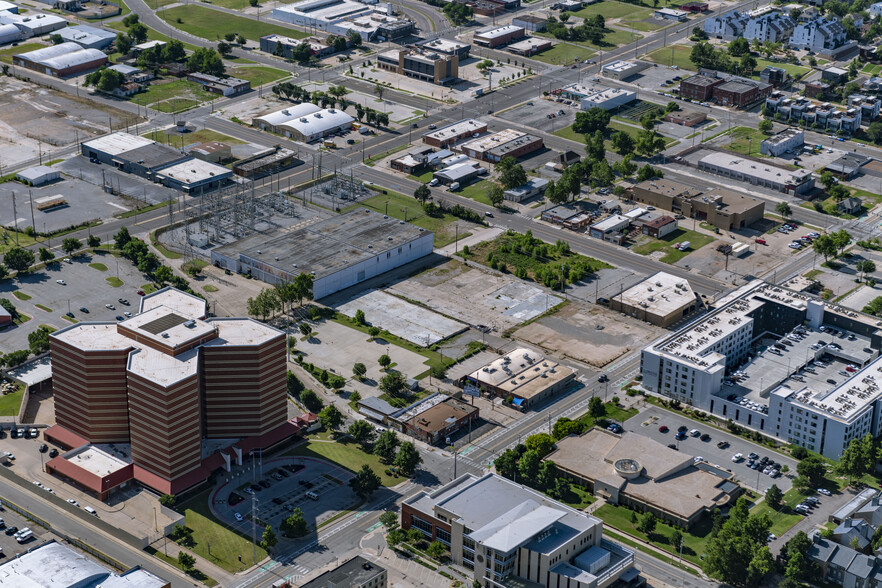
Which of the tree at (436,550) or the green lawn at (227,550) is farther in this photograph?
the tree at (436,550)

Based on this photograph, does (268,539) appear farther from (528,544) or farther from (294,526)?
(528,544)

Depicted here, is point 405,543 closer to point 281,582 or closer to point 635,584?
point 281,582

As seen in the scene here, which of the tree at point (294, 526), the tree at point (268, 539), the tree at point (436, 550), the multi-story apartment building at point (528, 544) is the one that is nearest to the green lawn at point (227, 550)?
the tree at point (268, 539)

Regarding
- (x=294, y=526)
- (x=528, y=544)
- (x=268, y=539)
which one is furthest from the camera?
(x=294, y=526)

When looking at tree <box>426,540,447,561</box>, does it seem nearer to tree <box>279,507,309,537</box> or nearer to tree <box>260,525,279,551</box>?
tree <box>279,507,309,537</box>

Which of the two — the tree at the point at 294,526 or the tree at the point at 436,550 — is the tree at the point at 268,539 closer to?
the tree at the point at 294,526

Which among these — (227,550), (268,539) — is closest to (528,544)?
(268,539)
